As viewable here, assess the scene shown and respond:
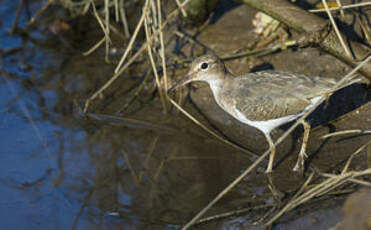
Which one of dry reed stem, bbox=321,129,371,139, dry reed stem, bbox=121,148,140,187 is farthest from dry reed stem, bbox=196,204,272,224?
dry reed stem, bbox=321,129,371,139

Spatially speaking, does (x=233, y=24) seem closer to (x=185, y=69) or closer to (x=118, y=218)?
(x=185, y=69)

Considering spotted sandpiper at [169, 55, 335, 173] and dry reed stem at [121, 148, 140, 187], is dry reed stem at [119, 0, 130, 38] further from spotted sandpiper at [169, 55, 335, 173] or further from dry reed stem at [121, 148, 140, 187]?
dry reed stem at [121, 148, 140, 187]

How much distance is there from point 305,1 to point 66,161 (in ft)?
13.7

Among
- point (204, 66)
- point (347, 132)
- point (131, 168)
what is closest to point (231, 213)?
point (131, 168)

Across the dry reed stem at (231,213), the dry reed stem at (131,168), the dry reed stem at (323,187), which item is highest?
the dry reed stem at (323,187)

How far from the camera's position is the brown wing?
551cm

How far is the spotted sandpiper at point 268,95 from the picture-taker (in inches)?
217

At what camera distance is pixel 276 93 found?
18.5 feet

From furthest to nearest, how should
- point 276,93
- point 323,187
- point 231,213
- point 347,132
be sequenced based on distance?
point 347,132
point 276,93
point 231,213
point 323,187

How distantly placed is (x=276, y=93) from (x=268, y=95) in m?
0.09

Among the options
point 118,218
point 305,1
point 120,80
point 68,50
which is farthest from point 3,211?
point 305,1

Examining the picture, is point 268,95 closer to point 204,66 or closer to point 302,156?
point 302,156

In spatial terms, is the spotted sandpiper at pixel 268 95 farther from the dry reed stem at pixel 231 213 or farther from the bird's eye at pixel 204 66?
the dry reed stem at pixel 231 213

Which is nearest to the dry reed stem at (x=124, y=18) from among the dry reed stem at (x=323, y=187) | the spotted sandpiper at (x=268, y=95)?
the spotted sandpiper at (x=268, y=95)
